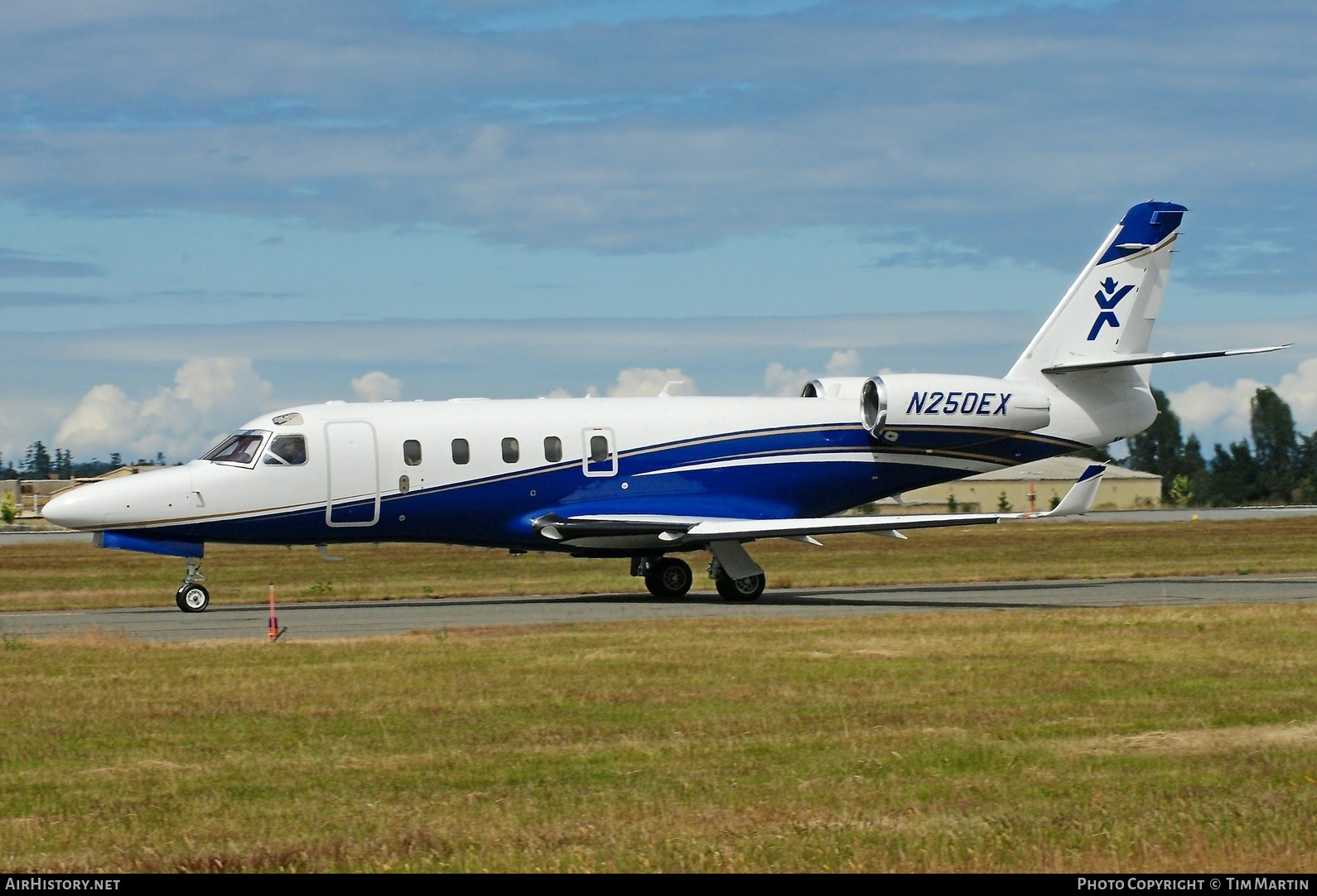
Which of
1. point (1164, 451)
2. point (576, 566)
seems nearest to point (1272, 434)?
point (1164, 451)

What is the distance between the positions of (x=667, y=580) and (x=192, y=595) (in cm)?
858

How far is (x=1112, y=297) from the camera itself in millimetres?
30141

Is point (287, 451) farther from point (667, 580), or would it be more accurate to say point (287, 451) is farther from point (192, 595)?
point (667, 580)

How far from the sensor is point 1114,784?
32.1ft

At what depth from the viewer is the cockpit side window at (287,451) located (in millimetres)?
26047

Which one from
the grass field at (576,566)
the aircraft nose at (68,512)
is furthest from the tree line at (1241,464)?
the aircraft nose at (68,512)

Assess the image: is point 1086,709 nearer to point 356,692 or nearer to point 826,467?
point 356,692

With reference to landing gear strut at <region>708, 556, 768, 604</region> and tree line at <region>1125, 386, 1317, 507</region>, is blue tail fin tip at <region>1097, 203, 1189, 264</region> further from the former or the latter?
tree line at <region>1125, 386, 1317, 507</region>

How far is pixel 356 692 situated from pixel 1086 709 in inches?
258

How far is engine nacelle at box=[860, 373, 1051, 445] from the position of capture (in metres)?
28.3

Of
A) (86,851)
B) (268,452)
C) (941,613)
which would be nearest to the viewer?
(86,851)

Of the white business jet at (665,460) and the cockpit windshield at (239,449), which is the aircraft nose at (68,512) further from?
the cockpit windshield at (239,449)

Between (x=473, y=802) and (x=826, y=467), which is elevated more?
(x=826, y=467)
